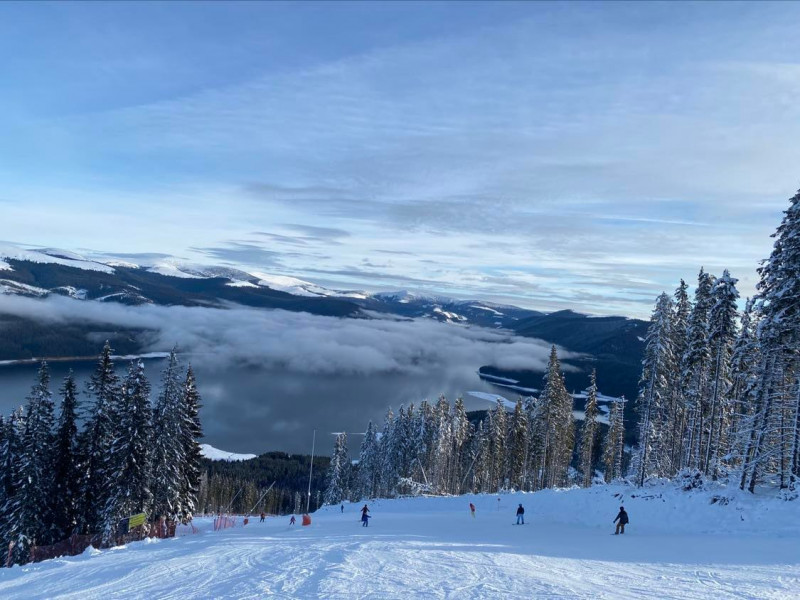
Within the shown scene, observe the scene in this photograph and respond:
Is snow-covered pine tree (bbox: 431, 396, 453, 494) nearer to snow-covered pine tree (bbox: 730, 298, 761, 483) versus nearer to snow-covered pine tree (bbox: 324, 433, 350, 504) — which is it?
snow-covered pine tree (bbox: 324, 433, 350, 504)

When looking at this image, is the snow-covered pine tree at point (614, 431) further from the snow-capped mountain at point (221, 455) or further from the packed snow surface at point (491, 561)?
the snow-capped mountain at point (221, 455)

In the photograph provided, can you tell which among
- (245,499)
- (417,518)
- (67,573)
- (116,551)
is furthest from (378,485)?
(67,573)

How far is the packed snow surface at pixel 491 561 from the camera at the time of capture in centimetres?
1414

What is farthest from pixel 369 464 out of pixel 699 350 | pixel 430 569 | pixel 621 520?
pixel 430 569

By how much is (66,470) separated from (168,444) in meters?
6.88

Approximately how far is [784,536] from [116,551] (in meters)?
28.7

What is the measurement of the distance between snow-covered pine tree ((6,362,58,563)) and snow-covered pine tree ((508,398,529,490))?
1723 inches

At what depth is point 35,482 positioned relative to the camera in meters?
34.1

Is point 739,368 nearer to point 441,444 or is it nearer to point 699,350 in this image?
point 699,350

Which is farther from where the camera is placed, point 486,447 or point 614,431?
point 486,447

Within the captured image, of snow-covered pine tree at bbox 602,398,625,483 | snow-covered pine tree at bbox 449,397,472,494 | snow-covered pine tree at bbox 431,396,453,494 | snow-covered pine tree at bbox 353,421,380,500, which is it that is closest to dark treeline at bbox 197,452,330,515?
snow-covered pine tree at bbox 353,421,380,500

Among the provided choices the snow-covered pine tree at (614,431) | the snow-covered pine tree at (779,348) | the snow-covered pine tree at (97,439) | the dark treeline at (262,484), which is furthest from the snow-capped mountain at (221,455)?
the snow-covered pine tree at (779,348)

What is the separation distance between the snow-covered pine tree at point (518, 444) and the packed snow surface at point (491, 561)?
29756 mm

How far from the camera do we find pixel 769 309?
25.8 m
